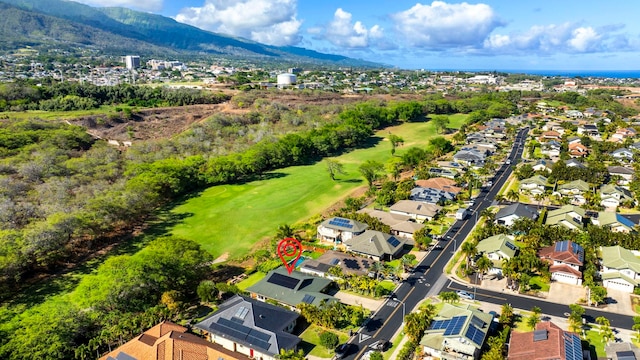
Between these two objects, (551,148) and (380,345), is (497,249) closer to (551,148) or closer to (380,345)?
(380,345)

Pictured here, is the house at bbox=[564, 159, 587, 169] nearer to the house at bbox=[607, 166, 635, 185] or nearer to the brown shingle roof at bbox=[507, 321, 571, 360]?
the house at bbox=[607, 166, 635, 185]

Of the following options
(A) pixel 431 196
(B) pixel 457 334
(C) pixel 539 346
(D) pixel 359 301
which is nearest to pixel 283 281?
(D) pixel 359 301

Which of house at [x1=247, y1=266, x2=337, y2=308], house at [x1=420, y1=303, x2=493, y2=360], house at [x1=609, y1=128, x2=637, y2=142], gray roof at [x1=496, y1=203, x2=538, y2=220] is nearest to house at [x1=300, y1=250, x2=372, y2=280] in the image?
house at [x1=247, y1=266, x2=337, y2=308]

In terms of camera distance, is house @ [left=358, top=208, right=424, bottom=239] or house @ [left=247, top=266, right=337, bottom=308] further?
house @ [left=358, top=208, right=424, bottom=239]

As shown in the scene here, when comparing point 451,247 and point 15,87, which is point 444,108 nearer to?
point 451,247

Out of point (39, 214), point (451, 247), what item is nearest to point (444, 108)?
point (451, 247)

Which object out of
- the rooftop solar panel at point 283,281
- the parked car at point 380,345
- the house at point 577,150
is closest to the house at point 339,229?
the rooftop solar panel at point 283,281

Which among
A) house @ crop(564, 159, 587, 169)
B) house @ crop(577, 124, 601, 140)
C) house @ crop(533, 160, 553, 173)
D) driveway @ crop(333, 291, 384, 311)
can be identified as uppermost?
house @ crop(577, 124, 601, 140)
